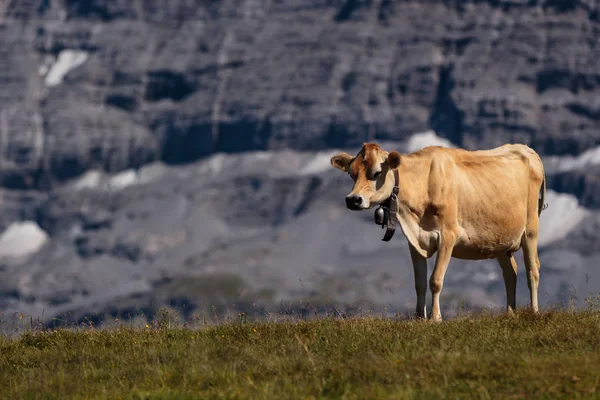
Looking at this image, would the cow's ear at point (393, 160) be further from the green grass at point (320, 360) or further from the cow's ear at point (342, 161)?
the green grass at point (320, 360)

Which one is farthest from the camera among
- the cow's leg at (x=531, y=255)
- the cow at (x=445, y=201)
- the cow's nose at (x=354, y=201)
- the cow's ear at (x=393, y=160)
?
the cow's leg at (x=531, y=255)

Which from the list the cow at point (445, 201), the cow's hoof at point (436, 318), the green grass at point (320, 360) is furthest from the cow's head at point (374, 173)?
the green grass at point (320, 360)

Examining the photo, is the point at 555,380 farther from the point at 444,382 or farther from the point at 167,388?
the point at 167,388

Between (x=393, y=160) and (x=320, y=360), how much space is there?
6301mm

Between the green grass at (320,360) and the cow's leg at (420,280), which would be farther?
the cow's leg at (420,280)

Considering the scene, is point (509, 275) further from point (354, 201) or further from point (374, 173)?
point (354, 201)

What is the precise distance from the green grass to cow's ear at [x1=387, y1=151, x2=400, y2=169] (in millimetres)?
3099

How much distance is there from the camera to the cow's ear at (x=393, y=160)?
23766 mm

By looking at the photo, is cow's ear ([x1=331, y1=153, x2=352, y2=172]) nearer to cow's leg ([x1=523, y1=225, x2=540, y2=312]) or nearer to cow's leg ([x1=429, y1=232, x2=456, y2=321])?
cow's leg ([x1=429, y1=232, x2=456, y2=321])

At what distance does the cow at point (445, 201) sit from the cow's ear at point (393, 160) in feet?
0.06

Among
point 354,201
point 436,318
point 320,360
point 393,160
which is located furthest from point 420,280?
point 320,360

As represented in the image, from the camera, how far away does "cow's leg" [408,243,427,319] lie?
23953mm

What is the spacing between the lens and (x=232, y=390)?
656 inches

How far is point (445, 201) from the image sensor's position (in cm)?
2450
